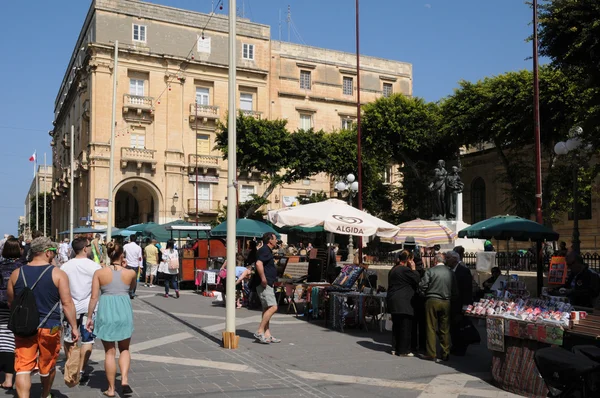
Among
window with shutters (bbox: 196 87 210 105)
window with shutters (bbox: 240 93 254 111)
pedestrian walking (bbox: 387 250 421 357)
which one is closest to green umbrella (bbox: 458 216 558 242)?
pedestrian walking (bbox: 387 250 421 357)

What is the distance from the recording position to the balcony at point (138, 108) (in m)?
43.2

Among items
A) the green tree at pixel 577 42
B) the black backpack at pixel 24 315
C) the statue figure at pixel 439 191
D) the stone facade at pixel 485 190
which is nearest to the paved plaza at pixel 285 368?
the black backpack at pixel 24 315

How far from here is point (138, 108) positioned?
43531 millimetres

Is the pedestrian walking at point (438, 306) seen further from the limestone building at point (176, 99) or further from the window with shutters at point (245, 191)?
the window with shutters at point (245, 191)

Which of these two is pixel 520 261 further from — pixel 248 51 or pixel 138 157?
pixel 248 51

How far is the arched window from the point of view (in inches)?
1716

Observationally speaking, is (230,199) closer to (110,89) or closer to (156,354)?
(156,354)

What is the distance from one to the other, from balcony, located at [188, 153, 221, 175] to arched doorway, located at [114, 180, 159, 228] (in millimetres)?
3363

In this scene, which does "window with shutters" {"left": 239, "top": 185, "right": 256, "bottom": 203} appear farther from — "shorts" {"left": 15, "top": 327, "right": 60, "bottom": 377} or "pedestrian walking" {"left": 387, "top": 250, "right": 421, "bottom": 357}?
"shorts" {"left": 15, "top": 327, "right": 60, "bottom": 377}

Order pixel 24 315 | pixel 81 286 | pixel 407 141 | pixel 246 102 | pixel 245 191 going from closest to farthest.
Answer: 1. pixel 24 315
2. pixel 81 286
3. pixel 407 141
4. pixel 245 191
5. pixel 246 102

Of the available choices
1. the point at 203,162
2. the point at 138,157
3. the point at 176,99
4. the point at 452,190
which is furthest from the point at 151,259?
the point at 176,99

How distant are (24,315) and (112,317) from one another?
4.01 feet

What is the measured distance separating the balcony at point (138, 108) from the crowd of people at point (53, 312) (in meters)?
36.9

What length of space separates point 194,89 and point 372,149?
1528cm
